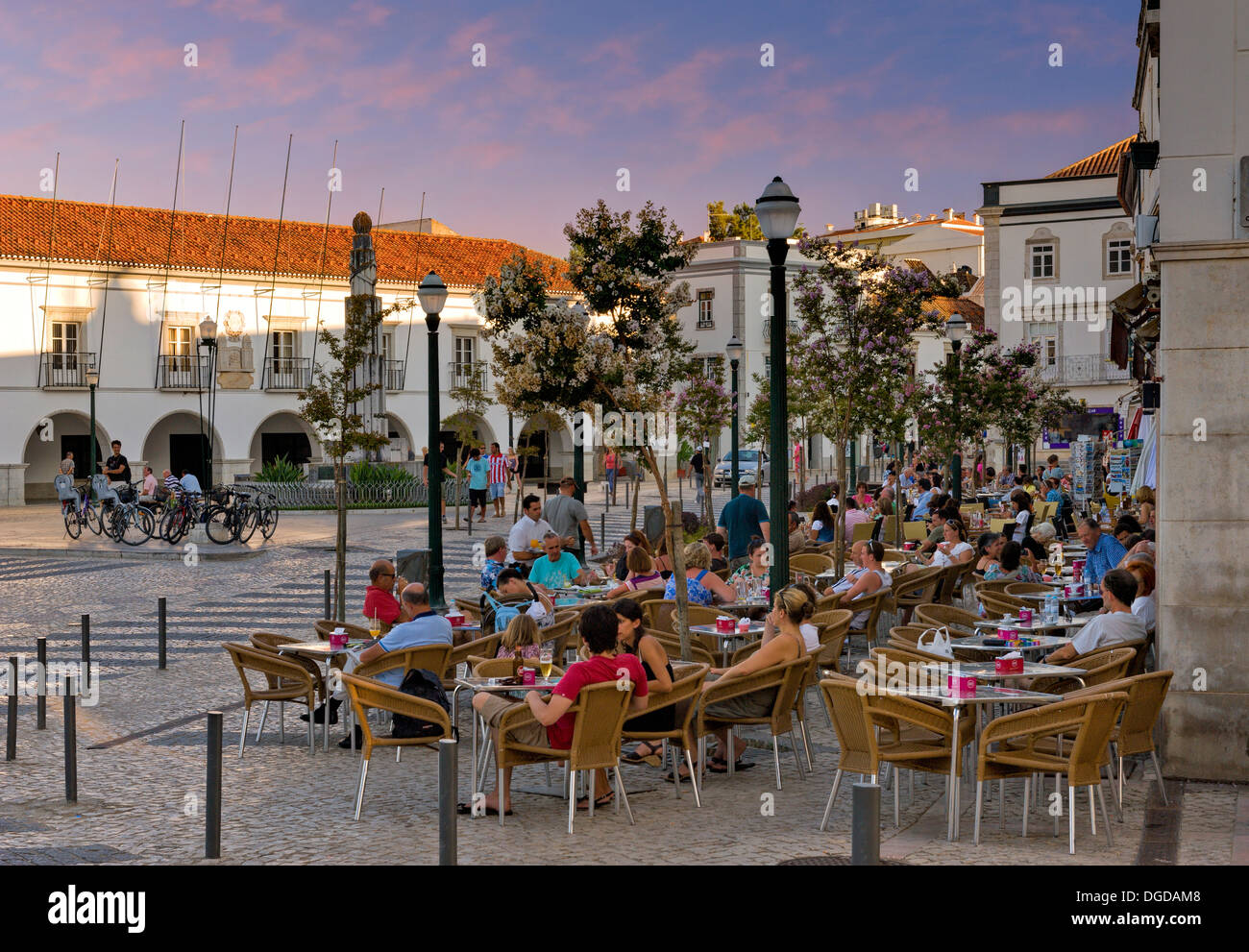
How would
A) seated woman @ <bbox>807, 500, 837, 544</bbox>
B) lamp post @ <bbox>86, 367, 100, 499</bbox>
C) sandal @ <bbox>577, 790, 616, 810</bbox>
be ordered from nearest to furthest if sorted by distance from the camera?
sandal @ <bbox>577, 790, 616, 810</bbox>, seated woman @ <bbox>807, 500, 837, 544</bbox>, lamp post @ <bbox>86, 367, 100, 499</bbox>

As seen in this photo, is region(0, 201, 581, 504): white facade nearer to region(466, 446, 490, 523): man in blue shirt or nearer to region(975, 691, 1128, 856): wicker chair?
region(466, 446, 490, 523): man in blue shirt

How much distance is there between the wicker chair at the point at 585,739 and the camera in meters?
7.41

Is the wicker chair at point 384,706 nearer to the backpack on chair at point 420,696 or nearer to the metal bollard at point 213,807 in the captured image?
the backpack on chair at point 420,696

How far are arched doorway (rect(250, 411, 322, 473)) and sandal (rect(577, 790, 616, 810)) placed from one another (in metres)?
43.5

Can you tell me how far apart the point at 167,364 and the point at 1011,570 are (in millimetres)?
39642

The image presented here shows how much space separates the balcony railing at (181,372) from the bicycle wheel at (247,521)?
2168cm

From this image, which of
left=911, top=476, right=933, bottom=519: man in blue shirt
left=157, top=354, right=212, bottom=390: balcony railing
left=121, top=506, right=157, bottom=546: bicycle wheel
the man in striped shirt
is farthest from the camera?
left=157, top=354, right=212, bottom=390: balcony railing

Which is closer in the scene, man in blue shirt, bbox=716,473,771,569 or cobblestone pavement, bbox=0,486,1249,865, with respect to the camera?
cobblestone pavement, bbox=0,486,1249,865

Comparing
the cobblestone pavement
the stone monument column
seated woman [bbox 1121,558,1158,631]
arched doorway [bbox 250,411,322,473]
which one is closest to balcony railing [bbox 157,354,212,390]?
arched doorway [bbox 250,411,322,473]

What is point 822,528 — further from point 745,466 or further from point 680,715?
point 745,466

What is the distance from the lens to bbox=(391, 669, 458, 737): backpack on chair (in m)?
8.23

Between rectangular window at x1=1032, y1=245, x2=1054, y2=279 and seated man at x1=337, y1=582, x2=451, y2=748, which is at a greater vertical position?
rectangular window at x1=1032, y1=245, x2=1054, y2=279
